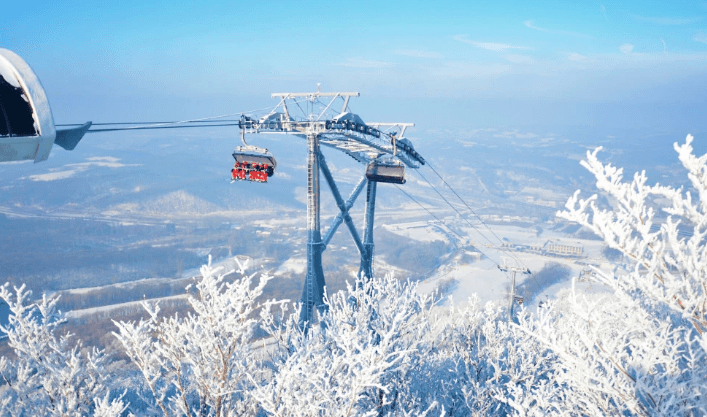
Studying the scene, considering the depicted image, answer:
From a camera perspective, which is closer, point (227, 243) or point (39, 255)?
point (39, 255)

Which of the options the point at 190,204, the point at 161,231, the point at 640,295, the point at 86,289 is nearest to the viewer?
the point at 640,295

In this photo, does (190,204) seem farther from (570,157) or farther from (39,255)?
(570,157)

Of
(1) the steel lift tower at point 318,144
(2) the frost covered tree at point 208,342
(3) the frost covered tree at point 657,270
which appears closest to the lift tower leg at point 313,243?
→ (1) the steel lift tower at point 318,144

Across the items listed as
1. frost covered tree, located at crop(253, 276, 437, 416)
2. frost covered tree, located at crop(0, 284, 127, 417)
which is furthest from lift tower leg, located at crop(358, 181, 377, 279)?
frost covered tree, located at crop(0, 284, 127, 417)

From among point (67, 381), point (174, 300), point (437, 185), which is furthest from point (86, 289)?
point (437, 185)

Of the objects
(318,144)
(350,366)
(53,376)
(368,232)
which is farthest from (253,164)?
(368,232)

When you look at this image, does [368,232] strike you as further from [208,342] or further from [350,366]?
[350,366]
